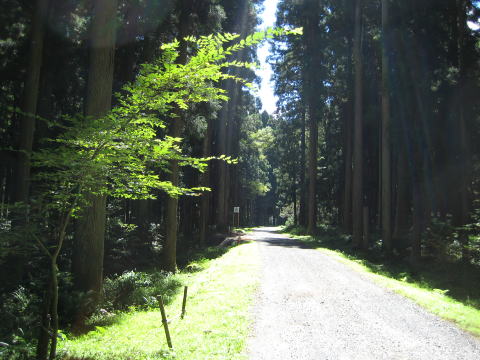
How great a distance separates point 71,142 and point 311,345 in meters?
4.65

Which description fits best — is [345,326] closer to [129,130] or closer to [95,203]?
[129,130]

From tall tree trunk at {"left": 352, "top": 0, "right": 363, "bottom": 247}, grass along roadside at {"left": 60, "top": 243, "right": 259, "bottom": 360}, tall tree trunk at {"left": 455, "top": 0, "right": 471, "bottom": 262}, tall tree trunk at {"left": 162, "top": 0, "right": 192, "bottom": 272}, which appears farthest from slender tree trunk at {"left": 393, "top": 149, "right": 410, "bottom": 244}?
grass along roadside at {"left": 60, "top": 243, "right": 259, "bottom": 360}

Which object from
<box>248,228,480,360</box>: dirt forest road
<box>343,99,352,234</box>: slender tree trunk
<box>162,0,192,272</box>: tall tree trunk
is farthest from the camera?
<box>343,99,352,234</box>: slender tree trunk

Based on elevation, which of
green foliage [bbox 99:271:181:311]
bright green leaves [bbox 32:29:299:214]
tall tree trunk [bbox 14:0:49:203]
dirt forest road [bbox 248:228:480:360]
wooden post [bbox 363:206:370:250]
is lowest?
green foliage [bbox 99:271:181:311]

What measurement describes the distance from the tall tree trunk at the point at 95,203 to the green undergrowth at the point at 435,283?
7.48 meters

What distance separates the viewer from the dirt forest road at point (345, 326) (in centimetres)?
563

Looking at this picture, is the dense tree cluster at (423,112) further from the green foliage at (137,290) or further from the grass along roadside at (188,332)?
the green foliage at (137,290)

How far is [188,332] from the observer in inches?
256

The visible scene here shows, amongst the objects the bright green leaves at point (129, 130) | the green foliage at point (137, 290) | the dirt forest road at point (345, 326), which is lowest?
the green foliage at point (137, 290)

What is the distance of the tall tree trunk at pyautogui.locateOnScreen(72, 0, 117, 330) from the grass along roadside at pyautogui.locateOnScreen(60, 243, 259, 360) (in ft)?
3.53

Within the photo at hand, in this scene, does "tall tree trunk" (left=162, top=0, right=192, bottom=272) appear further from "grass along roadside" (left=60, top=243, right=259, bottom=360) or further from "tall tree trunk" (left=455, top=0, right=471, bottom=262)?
"tall tree trunk" (left=455, top=0, right=471, bottom=262)

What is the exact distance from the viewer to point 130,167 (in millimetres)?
4750

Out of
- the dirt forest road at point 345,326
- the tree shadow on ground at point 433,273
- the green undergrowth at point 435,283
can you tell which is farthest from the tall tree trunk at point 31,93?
the tree shadow on ground at point 433,273

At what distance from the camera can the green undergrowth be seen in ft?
A: 26.0
